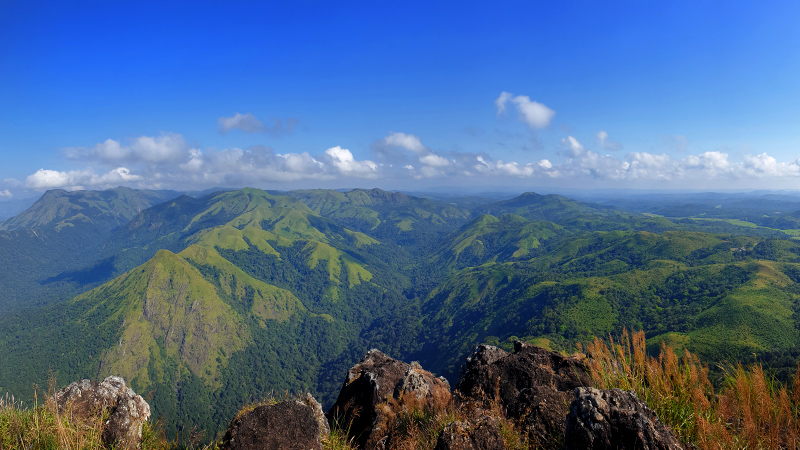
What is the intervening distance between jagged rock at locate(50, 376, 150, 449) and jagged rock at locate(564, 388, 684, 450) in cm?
955

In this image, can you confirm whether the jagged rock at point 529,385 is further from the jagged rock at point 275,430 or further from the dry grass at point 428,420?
the jagged rock at point 275,430

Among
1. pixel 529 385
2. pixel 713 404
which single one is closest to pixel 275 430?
pixel 529 385

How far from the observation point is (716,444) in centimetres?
448

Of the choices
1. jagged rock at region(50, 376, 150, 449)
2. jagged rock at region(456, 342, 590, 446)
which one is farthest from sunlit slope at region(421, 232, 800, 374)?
jagged rock at region(50, 376, 150, 449)

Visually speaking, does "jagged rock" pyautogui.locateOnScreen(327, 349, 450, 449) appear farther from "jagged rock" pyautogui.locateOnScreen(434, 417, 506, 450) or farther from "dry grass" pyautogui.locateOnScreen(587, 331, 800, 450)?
"dry grass" pyautogui.locateOnScreen(587, 331, 800, 450)

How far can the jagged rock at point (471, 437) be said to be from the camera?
6.57 metres

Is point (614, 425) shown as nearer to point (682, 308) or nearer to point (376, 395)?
point (376, 395)

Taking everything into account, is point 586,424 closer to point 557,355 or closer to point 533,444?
point 533,444

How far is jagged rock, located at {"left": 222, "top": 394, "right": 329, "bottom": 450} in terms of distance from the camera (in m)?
7.50

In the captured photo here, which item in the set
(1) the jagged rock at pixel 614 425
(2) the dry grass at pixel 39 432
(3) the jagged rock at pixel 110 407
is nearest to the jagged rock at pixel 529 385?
(1) the jagged rock at pixel 614 425

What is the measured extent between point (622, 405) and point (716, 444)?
4.03 feet

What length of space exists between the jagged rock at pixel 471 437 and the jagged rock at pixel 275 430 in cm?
319

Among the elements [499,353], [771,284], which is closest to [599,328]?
[771,284]

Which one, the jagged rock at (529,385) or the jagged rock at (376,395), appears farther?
the jagged rock at (376,395)
